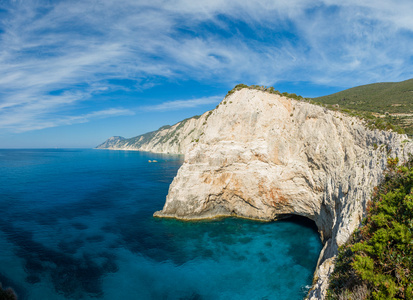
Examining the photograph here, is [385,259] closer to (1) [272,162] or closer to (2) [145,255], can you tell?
(1) [272,162]

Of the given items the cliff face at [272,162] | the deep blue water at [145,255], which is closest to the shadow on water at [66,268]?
the deep blue water at [145,255]

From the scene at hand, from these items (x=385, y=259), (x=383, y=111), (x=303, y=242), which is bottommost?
(x=303, y=242)

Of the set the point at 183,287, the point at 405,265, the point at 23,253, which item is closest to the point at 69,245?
the point at 23,253

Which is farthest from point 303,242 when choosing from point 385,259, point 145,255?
point 145,255

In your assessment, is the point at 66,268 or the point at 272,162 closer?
the point at 66,268

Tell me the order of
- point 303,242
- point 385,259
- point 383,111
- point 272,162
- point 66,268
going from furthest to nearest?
point 383,111, point 272,162, point 303,242, point 66,268, point 385,259

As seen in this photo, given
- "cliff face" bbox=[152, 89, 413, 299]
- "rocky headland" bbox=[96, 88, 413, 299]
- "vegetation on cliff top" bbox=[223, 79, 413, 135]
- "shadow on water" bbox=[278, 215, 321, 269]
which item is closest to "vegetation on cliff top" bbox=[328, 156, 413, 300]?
"cliff face" bbox=[152, 89, 413, 299]

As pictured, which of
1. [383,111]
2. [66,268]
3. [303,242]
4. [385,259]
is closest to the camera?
[385,259]

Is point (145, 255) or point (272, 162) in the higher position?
point (272, 162)
